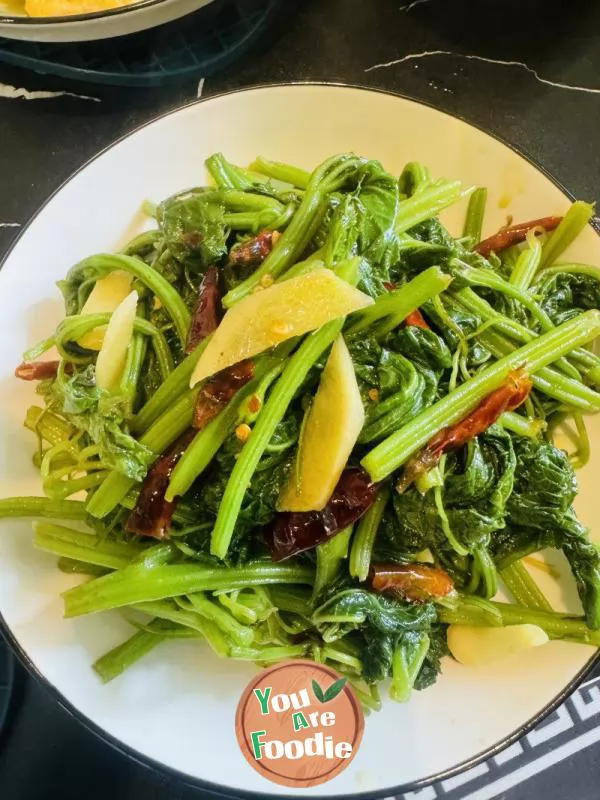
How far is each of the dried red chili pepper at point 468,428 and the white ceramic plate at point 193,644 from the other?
448mm

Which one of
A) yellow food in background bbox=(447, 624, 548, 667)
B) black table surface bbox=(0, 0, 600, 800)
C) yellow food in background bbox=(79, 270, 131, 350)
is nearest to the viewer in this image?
yellow food in background bbox=(447, 624, 548, 667)

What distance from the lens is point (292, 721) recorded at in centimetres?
177

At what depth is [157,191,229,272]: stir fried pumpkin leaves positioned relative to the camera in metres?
1.81

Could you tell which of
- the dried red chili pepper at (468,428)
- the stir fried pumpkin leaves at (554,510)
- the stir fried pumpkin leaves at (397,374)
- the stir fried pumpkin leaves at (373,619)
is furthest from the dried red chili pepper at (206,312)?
the stir fried pumpkin leaves at (554,510)

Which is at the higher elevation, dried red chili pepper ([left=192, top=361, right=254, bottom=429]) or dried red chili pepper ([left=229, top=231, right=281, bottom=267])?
dried red chili pepper ([left=229, top=231, right=281, bottom=267])

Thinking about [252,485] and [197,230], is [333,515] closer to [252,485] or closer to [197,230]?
[252,485]

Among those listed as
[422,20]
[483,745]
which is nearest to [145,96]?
[422,20]

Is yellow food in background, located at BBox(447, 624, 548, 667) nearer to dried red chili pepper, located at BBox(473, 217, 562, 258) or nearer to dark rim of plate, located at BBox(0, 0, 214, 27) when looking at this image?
dried red chili pepper, located at BBox(473, 217, 562, 258)

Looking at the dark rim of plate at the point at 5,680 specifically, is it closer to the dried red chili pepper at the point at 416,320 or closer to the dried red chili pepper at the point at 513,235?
the dried red chili pepper at the point at 416,320

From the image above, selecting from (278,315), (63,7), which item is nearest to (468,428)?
(278,315)

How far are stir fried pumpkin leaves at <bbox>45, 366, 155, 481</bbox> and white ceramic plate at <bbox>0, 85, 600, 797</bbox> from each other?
1.17 feet

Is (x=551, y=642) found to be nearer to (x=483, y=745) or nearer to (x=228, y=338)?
(x=483, y=745)

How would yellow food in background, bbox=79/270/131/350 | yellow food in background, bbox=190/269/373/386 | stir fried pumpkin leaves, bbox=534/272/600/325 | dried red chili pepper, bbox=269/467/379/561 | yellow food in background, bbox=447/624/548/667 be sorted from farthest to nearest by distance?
stir fried pumpkin leaves, bbox=534/272/600/325, yellow food in background, bbox=79/270/131/350, yellow food in background, bbox=447/624/548/667, dried red chili pepper, bbox=269/467/379/561, yellow food in background, bbox=190/269/373/386

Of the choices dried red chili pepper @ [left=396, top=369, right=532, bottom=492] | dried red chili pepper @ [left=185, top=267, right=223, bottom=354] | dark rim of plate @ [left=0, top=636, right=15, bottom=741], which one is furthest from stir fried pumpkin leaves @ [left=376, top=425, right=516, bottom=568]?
dark rim of plate @ [left=0, top=636, right=15, bottom=741]
